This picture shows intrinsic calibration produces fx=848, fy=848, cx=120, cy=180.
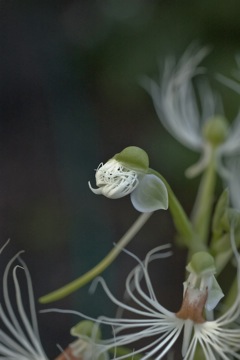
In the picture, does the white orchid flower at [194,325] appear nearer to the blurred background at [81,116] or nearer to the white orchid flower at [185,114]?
the white orchid flower at [185,114]

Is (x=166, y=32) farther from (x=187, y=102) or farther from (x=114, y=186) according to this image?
(x=114, y=186)

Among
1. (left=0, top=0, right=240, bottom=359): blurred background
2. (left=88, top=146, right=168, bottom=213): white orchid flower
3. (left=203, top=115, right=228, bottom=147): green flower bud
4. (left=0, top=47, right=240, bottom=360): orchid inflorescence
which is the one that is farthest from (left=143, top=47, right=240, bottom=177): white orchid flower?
(left=0, top=0, right=240, bottom=359): blurred background

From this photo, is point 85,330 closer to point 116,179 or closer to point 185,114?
point 116,179

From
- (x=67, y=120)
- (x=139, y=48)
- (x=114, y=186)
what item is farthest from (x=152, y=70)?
(x=114, y=186)

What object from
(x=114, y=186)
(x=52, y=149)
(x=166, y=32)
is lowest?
(x=114, y=186)

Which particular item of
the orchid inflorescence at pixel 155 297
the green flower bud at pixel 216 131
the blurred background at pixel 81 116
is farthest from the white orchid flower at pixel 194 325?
the blurred background at pixel 81 116

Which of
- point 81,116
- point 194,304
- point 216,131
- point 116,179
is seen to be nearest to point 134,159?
point 116,179

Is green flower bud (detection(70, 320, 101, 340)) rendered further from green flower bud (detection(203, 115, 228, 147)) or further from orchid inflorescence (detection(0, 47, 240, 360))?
green flower bud (detection(203, 115, 228, 147))
